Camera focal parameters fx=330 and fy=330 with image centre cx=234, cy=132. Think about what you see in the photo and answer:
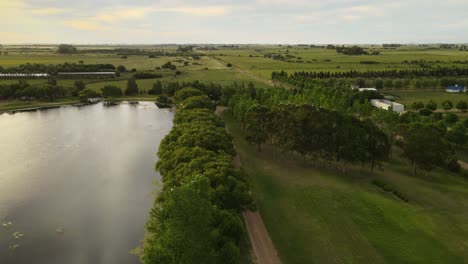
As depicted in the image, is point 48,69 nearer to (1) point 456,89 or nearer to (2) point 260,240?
(2) point 260,240

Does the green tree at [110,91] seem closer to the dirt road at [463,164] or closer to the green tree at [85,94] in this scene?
the green tree at [85,94]

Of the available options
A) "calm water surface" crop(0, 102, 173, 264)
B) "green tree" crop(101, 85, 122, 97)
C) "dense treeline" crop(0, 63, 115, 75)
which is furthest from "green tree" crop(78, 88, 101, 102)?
"dense treeline" crop(0, 63, 115, 75)

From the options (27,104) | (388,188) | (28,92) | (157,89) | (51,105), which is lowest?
(388,188)

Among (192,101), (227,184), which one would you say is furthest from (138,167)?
(227,184)

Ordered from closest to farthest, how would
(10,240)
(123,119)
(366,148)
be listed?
(10,240), (366,148), (123,119)

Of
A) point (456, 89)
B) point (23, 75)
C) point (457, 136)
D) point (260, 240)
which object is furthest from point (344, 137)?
point (23, 75)

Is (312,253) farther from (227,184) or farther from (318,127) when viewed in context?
(318,127)

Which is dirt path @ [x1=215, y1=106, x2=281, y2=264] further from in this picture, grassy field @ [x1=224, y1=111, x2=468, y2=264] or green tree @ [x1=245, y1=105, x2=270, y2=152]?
green tree @ [x1=245, y1=105, x2=270, y2=152]
